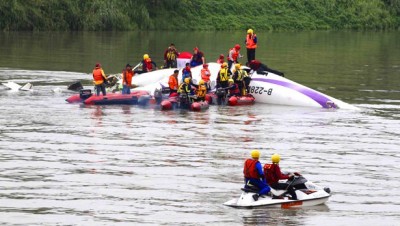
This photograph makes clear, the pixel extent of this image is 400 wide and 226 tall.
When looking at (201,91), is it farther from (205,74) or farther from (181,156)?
(181,156)

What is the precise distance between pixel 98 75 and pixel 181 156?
13302 mm

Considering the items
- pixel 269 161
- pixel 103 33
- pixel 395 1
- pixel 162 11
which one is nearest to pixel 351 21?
pixel 395 1

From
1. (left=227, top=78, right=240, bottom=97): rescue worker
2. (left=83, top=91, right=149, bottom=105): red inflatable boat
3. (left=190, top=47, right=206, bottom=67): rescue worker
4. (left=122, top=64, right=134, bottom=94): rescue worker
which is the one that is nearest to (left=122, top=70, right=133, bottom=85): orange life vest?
(left=122, top=64, right=134, bottom=94): rescue worker

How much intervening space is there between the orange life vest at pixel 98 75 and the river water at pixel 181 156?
1.49 m

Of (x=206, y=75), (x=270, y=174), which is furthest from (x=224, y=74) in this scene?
(x=270, y=174)

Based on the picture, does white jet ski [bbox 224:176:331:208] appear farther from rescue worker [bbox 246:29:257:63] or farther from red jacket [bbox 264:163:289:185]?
rescue worker [bbox 246:29:257:63]

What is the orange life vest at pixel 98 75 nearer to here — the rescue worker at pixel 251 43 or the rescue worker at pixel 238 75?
the rescue worker at pixel 238 75

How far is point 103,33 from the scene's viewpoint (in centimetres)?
9169

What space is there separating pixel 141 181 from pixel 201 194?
7.56ft

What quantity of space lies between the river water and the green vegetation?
3171 cm

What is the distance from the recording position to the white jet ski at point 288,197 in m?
24.2

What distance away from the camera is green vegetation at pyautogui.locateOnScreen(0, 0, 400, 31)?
8875 centimetres

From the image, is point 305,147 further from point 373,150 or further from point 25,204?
point 25,204

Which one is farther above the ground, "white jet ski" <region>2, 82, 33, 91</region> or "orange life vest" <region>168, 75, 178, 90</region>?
"orange life vest" <region>168, 75, 178, 90</region>
